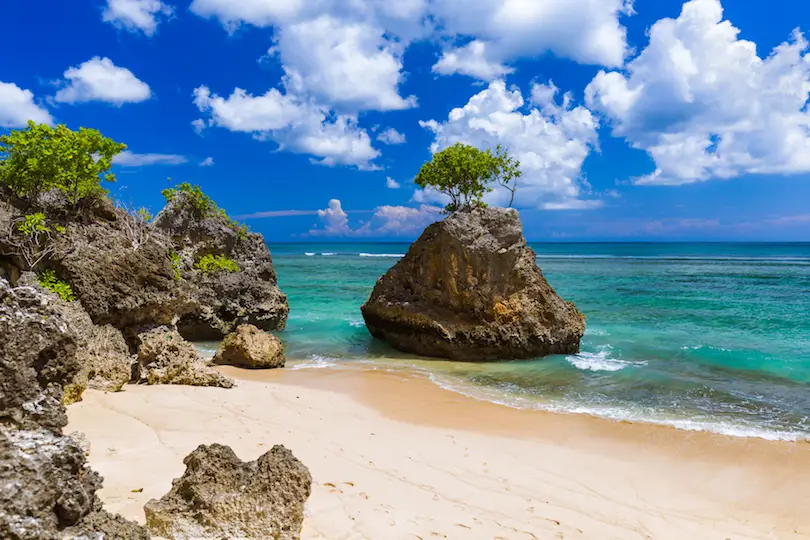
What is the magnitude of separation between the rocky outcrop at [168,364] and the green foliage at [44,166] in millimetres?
3657

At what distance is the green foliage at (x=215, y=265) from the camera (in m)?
18.1

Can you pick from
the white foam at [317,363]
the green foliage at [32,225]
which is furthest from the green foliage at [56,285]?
the white foam at [317,363]

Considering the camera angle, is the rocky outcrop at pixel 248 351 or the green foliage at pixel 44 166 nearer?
the green foliage at pixel 44 166

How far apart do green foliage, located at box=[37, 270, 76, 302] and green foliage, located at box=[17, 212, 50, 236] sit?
838mm

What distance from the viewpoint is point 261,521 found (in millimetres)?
4047

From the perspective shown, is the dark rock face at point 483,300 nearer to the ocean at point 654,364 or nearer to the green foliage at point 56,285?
the ocean at point 654,364

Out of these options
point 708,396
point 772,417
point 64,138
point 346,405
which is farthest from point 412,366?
point 64,138

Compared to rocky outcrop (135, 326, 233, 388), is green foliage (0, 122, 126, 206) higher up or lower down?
higher up

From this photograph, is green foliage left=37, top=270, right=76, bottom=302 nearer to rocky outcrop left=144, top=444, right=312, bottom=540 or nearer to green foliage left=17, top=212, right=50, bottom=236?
green foliage left=17, top=212, right=50, bottom=236

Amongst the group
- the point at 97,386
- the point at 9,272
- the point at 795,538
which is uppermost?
the point at 9,272

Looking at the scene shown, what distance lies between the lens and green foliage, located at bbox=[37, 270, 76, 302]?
9.56 m

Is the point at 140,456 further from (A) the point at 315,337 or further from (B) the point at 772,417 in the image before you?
(A) the point at 315,337

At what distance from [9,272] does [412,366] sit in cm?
941

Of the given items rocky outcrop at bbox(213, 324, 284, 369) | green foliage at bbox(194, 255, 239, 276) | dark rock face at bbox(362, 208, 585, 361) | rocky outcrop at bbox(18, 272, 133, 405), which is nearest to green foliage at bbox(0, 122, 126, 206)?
rocky outcrop at bbox(18, 272, 133, 405)
